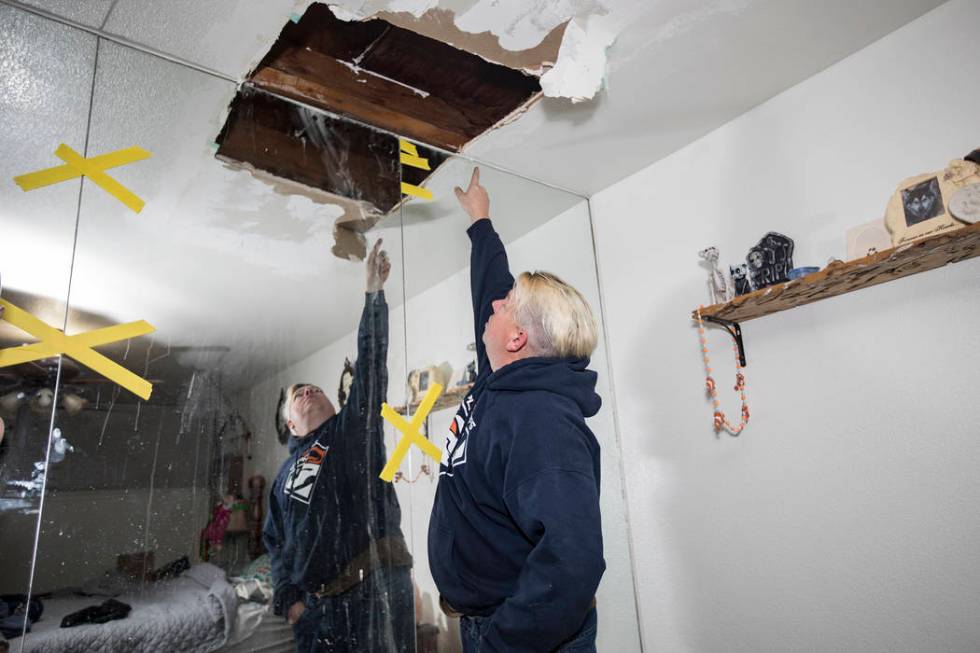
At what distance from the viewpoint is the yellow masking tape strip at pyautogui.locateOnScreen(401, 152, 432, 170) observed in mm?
1966

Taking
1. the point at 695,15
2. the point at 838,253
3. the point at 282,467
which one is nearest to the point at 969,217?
the point at 838,253

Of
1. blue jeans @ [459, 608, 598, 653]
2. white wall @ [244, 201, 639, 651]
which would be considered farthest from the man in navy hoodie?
white wall @ [244, 201, 639, 651]

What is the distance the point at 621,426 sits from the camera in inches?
88.8

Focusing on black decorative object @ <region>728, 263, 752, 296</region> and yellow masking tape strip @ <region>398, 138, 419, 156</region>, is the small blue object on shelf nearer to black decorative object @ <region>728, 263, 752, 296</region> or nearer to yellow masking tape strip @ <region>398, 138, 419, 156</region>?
black decorative object @ <region>728, 263, 752, 296</region>

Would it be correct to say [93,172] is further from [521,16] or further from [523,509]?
[523,509]

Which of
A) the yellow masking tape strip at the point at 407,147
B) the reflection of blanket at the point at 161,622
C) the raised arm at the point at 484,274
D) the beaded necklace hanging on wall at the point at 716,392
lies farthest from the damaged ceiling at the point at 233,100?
the beaded necklace hanging on wall at the point at 716,392

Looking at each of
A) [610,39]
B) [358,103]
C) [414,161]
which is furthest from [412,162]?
[610,39]

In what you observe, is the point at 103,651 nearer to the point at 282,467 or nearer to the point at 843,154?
the point at 282,467

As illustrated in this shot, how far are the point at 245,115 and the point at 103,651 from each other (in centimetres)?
136

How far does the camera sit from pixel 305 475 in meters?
1.52

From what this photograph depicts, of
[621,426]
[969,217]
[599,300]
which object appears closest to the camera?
[969,217]

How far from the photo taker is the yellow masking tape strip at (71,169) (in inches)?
50.2

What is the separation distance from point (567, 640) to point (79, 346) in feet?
4.15

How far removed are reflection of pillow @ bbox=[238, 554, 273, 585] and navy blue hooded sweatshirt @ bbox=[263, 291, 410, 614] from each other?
13 millimetres
